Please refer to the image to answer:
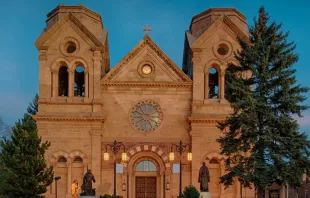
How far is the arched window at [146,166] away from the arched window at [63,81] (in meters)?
9.22

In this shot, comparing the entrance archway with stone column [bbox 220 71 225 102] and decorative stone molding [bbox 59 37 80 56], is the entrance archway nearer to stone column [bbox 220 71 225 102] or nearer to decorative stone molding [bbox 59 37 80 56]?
stone column [bbox 220 71 225 102]

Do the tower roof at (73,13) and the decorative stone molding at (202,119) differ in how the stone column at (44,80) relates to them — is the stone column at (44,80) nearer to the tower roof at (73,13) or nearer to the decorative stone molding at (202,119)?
the tower roof at (73,13)

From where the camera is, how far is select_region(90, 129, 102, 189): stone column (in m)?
39.4

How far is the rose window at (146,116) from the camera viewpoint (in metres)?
41.1

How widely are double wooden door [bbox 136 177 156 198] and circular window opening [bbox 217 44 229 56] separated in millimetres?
11713

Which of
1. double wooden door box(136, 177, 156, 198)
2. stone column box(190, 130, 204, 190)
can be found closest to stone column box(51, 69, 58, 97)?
double wooden door box(136, 177, 156, 198)

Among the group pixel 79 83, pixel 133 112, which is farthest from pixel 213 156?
pixel 79 83

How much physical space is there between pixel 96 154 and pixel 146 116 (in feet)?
16.6

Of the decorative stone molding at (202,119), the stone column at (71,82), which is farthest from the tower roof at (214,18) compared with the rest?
the stone column at (71,82)

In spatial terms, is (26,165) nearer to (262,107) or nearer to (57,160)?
(57,160)

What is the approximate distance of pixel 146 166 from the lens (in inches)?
1618

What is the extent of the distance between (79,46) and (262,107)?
63.1 feet

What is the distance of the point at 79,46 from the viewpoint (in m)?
41.7

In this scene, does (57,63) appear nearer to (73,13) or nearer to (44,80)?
(44,80)
